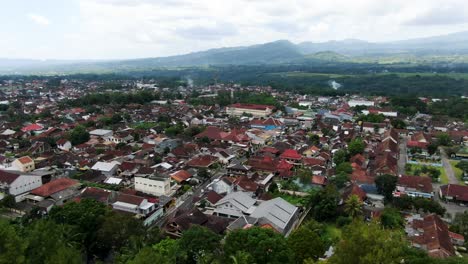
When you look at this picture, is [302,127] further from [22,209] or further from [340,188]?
[22,209]

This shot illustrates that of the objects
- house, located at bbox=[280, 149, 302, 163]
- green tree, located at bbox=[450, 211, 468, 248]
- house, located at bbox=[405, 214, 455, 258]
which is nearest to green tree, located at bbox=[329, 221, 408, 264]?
house, located at bbox=[405, 214, 455, 258]

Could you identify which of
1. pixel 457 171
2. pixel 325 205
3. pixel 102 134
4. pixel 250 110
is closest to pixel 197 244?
pixel 325 205

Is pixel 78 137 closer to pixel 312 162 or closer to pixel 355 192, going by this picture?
pixel 312 162

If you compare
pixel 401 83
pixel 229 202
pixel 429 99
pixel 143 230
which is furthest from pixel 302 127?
pixel 401 83

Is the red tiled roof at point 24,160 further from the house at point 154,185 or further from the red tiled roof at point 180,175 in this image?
the red tiled roof at point 180,175

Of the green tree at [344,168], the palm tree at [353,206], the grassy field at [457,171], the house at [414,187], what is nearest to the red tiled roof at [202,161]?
the green tree at [344,168]

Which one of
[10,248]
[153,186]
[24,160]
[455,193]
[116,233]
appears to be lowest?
[455,193]

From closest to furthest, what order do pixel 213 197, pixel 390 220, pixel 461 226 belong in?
1. pixel 390 220
2. pixel 461 226
3. pixel 213 197
